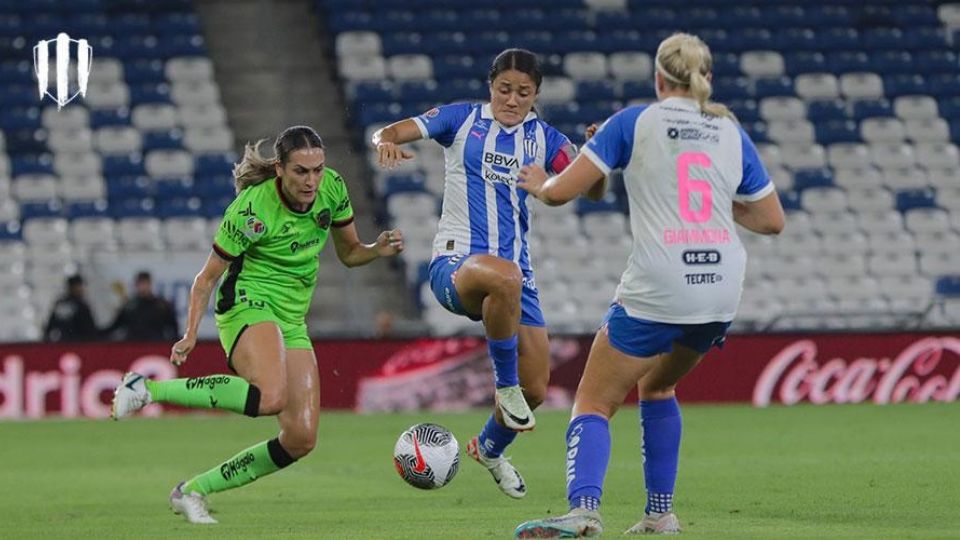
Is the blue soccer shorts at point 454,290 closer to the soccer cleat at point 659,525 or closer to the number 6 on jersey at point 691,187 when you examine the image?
the soccer cleat at point 659,525

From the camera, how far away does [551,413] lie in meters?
18.2

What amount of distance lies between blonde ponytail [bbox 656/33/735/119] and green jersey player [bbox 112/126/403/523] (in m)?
2.32

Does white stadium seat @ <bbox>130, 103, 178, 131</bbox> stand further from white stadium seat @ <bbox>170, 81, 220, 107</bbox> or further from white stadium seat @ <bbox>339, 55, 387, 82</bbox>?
white stadium seat @ <bbox>339, 55, 387, 82</bbox>

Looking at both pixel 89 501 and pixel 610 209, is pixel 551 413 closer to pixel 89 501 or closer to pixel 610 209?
pixel 610 209

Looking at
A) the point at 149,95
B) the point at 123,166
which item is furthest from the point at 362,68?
the point at 123,166

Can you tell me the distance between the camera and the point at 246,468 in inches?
357

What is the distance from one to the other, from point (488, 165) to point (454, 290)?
0.69 meters

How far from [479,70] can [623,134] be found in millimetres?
16683

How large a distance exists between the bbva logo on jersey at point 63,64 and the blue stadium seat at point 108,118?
0.32 metres

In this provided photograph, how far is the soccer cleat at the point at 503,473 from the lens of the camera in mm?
9727

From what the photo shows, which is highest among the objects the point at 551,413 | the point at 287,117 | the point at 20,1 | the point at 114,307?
the point at 20,1

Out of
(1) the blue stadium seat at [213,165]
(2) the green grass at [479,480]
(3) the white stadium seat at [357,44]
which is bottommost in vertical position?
(2) the green grass at [479,480]

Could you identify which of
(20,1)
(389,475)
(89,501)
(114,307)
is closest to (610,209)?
(114,307)

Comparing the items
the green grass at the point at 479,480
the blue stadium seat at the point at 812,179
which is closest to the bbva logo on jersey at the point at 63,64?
the green grass at the point at 479,480
